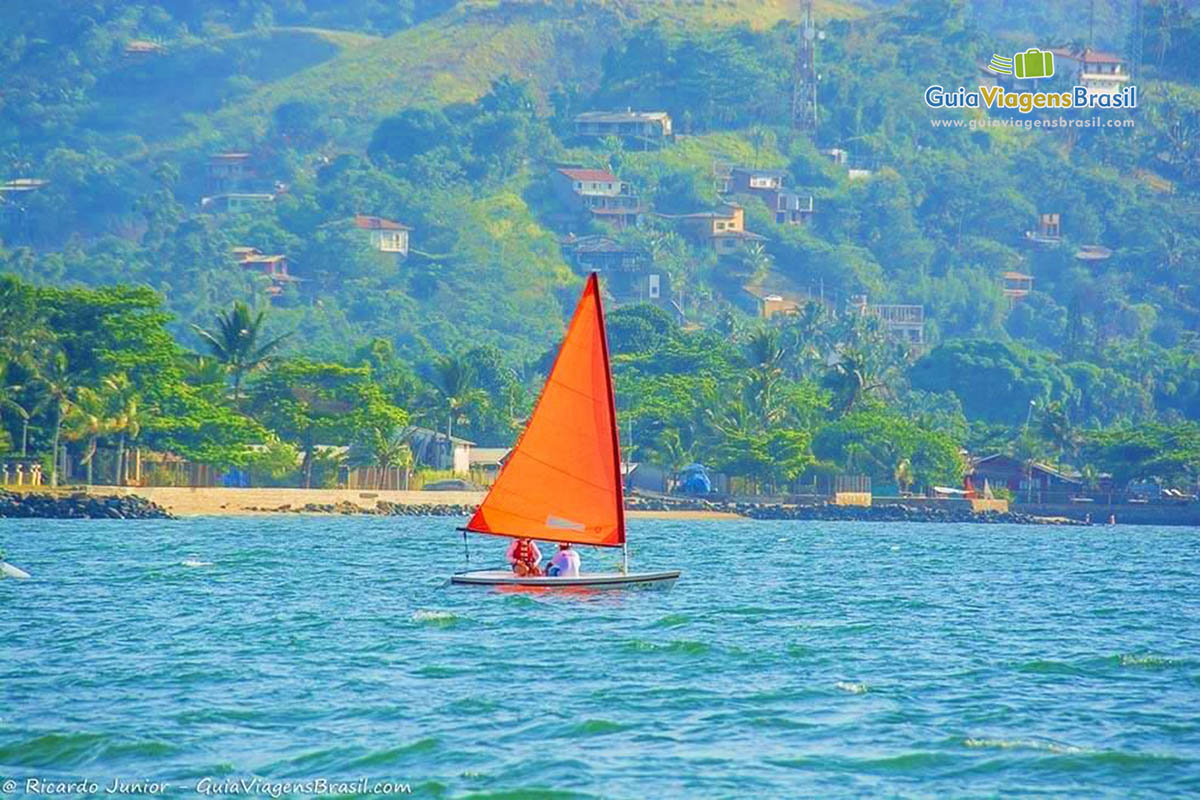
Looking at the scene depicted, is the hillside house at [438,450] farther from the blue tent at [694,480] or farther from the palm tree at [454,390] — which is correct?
the blue tent at [694,480]

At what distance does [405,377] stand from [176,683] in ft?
371

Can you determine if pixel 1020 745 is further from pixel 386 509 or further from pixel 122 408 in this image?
pixel 386 509

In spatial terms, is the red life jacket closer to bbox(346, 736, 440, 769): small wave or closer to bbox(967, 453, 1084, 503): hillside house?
bbox(346, 736, 440, 769): small wave

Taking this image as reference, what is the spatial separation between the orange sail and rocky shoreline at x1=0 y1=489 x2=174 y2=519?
4806 cm

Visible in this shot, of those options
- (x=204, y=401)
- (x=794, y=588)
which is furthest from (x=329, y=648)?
(x=204, y=401)

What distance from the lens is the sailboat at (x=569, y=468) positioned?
46.0 m

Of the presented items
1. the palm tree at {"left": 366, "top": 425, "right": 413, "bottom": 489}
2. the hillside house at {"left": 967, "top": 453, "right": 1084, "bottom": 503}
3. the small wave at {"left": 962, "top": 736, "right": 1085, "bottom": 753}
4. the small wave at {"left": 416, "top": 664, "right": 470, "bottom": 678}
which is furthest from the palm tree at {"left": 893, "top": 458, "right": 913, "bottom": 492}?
the small wave at {"left": 962, "top": 736, "right": 1085, "bottom": 753}

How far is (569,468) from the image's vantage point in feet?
151

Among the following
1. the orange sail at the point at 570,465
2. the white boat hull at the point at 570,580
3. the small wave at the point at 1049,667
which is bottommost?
the small wave at the point at 1049,667

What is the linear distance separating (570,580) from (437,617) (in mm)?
3699

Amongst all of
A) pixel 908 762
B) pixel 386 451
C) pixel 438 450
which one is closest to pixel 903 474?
pixel 438 450

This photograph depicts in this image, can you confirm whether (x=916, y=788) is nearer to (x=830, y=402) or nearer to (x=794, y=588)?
(x=794, y=588)

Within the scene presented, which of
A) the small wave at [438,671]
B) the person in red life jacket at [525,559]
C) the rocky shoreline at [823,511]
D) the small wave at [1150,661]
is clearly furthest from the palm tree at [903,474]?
the small wave at [438,671]
